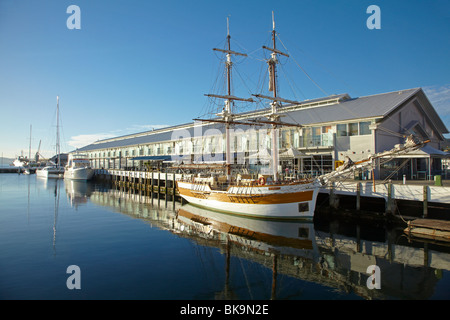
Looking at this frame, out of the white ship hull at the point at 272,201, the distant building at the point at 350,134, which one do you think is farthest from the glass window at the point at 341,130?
the white ship hull at the point at 272,201

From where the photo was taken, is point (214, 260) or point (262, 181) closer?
point (214, 260)

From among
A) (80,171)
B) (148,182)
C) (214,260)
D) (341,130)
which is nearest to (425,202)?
(341,130)

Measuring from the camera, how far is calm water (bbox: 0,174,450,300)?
9.72m

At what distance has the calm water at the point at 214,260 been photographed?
31.9 feet

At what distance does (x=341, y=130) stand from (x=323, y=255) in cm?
1925

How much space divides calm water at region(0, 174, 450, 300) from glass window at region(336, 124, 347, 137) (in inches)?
486

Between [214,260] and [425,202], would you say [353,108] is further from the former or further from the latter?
[214,260]

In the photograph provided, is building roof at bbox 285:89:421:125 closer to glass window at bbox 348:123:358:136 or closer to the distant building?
the distant building

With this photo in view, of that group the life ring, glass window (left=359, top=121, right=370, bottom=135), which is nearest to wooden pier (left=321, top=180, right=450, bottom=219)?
the life ring

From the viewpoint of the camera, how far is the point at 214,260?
12.9m

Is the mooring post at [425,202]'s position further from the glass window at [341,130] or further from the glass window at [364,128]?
the glass window at [341,130]

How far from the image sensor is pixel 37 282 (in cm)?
1023
